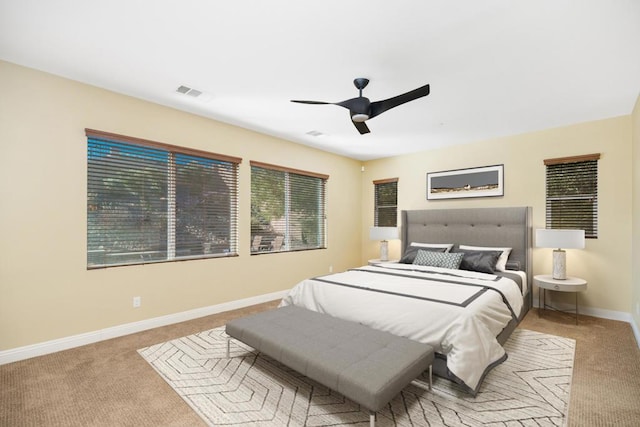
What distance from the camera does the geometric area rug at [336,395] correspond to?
1969 millimetres

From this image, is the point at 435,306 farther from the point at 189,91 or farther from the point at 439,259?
the point at 189,91

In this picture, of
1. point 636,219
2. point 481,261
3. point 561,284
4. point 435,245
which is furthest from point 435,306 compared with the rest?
point 636,219

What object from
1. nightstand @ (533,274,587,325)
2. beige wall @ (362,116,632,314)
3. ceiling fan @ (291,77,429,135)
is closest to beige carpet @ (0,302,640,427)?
nightstand @ (533,274,587,325)

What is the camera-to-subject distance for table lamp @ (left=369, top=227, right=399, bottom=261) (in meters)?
5.63

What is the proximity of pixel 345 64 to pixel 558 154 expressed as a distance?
11.6 feet

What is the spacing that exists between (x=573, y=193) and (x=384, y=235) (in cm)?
277

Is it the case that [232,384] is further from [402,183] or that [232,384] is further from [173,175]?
[402,183]

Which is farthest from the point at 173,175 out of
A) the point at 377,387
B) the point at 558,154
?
the point at 558,154

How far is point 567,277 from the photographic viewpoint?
13.4ft

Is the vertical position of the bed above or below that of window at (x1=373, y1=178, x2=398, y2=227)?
below

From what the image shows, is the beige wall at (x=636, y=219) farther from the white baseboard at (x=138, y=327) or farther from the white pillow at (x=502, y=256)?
the white pillow at (x=502, y=256)

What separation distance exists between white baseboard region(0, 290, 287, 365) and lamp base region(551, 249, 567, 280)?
411 cm

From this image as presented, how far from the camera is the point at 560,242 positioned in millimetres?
3836

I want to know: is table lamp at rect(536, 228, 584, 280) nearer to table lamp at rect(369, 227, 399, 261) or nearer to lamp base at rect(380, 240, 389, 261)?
table lamp at rect(369, 227, 399, 261)
